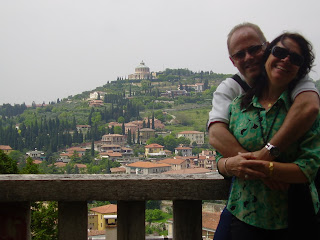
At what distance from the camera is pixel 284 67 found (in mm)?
1472

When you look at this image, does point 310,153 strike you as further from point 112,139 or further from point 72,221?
point 112,139

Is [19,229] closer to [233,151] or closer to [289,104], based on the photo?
[233,151]

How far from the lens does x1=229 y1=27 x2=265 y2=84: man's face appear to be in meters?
1.67

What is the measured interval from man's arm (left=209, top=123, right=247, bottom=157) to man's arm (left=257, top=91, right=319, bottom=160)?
0.11 m

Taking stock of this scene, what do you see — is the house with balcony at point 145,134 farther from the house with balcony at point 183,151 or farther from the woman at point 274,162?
the woman at point 274,162

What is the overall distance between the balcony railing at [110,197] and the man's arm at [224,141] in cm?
22

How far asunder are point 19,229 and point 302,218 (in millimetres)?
1039

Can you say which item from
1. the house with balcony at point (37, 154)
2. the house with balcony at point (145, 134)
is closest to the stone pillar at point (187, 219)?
the house with balcony at point (37, 154)

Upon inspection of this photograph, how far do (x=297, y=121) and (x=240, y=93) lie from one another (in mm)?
304

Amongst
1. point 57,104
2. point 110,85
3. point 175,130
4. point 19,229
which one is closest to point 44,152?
point 175,130

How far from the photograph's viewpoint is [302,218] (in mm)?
1407

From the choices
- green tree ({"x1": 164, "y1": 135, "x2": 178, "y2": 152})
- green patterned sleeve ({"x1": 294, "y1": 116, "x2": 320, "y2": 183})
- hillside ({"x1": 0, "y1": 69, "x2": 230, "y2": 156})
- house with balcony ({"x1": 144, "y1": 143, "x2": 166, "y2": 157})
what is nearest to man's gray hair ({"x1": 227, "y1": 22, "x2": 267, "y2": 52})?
green patterned sleeve ({"x1": 294, "y1": 116, "x2": 320, "y2": 183})

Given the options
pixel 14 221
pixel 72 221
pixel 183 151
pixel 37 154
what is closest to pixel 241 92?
pixel 72 221

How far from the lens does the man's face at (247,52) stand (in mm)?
1675
